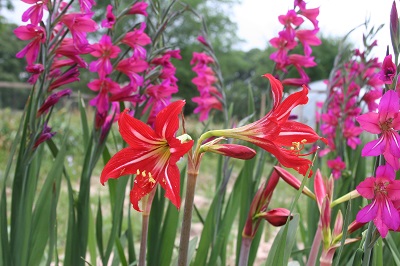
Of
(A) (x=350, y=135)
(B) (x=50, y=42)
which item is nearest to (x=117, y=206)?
(B) (x=50, y=42)

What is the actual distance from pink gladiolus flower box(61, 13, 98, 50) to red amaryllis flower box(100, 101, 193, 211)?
58cm

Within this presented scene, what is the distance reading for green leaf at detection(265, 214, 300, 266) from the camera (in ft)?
3.02

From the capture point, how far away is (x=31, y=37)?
124 cm

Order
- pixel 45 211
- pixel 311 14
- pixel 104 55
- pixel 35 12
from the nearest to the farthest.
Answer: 1. pixel 35 12
2. pixel 104 55
3. pixel 45 211
4. pixel 311 14

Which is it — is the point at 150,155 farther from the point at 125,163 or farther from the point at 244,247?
the point at 244,247

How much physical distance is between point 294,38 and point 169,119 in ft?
3.29

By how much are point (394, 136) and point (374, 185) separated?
95mm

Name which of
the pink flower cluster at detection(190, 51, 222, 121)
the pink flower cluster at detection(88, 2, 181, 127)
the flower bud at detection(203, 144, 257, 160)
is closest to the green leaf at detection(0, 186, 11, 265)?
the pink flower cluster at detection(88, 2, 181, 127)

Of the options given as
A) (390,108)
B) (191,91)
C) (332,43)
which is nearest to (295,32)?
(390,108)

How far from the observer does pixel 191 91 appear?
27438 millimetres

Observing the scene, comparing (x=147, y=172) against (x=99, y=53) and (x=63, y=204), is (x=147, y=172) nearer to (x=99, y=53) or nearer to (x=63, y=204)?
(x=99, y=53)

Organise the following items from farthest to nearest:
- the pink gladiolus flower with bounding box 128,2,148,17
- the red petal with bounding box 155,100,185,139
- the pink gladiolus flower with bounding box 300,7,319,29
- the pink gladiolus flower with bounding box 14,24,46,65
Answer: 1. the pink gladiolus flower with bounding box 300,7,319,29
2. the pink gladiolus flower with bounding box 128,2,148,17
3. the pink gladiolus flower with bounding box 14,24,46,65
4. the red petal with bounding box 155,100,185,139

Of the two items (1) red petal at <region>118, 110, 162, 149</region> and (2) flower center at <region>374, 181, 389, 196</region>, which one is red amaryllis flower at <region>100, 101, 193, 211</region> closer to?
(1) red petal at <region>118, 110, 162, 149</region>

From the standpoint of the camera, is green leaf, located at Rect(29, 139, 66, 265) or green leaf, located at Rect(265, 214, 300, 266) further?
green leaf, located at Rect(29, 139, 66, 265)
